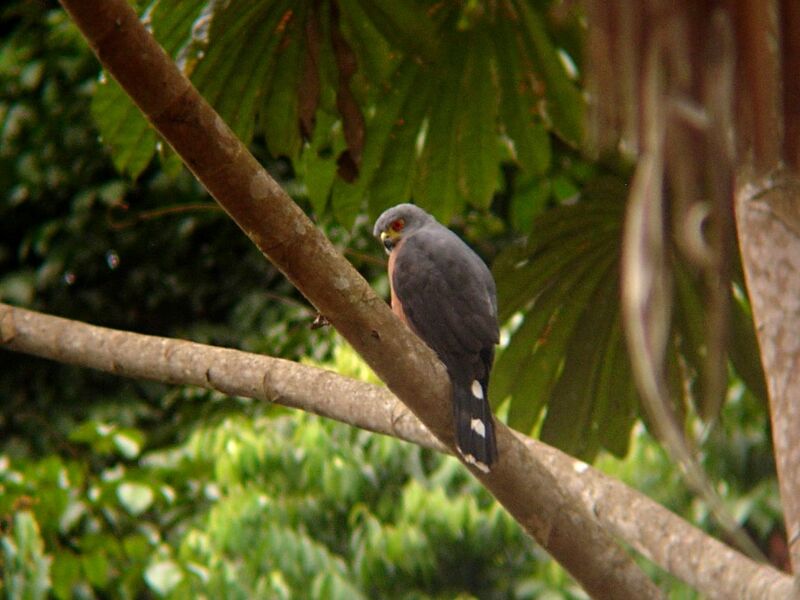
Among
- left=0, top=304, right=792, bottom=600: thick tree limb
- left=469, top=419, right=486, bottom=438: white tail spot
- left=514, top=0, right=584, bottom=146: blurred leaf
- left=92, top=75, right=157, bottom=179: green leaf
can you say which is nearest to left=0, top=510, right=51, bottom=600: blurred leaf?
left=0, top=304, right=792, bottom=600: thick tree limb

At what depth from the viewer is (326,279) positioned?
6.01ft

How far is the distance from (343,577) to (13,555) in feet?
3.45

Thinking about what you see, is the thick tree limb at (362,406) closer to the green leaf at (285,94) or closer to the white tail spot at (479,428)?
the white tail spot at (479,428)

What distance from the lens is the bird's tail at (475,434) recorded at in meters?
2.11

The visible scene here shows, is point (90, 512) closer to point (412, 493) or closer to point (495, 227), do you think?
point (412, 493)

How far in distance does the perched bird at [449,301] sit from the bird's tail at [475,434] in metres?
0.17

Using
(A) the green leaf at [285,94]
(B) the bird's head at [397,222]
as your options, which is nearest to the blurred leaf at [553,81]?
(A) the green leaf at [285,94]

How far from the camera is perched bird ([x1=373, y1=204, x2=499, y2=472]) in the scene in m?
2.84

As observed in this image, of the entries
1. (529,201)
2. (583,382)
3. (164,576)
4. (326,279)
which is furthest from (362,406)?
(529,201)

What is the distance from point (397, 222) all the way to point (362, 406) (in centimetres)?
148

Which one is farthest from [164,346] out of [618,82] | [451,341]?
[618,82]

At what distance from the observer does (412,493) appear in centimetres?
382

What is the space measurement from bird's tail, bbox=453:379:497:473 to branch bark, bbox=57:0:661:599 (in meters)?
0.02

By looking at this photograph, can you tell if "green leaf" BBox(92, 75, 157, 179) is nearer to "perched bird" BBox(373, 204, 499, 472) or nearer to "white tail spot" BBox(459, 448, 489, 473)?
"perched bird" BBox(373, 204, 499, 472)
